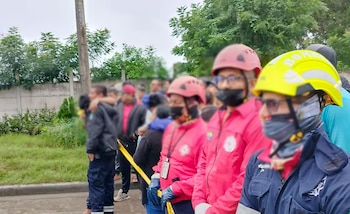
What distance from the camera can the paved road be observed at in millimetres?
5625

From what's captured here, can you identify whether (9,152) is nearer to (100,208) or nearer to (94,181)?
(94,181)

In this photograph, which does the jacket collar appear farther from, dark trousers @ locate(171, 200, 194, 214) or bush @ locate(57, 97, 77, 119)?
dark trousers @ locate(171, 200, 194, 214)

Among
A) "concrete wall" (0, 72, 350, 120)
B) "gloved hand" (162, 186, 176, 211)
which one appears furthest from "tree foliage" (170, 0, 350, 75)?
"gloved hand" (162, 186, 176, 211)

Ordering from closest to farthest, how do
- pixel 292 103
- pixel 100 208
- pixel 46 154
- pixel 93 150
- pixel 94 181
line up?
1. pixel 292 103
2. pixel 93 150
3. pixel 46 154
4. pixel 94 181
5. pixel 100 208

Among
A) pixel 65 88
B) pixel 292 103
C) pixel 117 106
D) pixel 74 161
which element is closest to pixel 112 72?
pixel 117 106

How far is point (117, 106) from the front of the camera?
1.27 metres

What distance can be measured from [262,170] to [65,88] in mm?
707

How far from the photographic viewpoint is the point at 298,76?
1025 mm

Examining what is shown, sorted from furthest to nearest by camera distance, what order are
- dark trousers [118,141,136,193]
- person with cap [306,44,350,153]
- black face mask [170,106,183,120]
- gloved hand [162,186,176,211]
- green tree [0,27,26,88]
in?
gloved hand [162,186,176,211] → person with cap [306,44,350,153] → dark trousers [118,141,136,193] → green tree [0,27,26,88] → black face mask [170,106,183,120]

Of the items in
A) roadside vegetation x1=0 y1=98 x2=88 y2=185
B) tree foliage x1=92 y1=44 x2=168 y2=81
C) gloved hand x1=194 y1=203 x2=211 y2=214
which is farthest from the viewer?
gloved hand x1=194 y1=203 x2=211 y2=214

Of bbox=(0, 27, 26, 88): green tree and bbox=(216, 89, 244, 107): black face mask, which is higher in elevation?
bbox=(0, 27, 26, 88): green tree

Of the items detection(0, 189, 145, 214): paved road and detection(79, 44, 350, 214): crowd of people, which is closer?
detection(79, 44, 350, 214): crowd of people

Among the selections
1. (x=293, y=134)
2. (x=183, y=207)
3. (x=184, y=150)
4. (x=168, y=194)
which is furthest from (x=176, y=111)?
(x=183, y=207)

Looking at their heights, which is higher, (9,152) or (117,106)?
(117,106)
